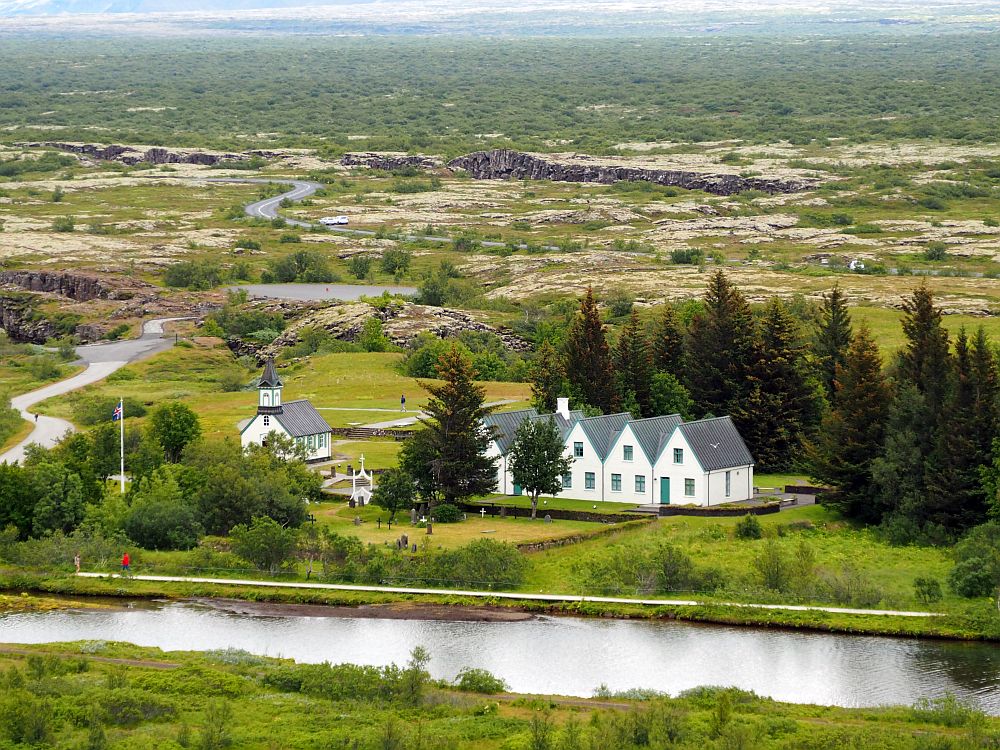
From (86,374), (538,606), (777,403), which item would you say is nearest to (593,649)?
(538,606)

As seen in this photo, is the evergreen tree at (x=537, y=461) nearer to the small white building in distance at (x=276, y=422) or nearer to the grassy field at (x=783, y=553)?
the grassy field at (x=783, y=553)

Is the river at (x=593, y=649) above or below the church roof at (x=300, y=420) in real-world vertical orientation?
below

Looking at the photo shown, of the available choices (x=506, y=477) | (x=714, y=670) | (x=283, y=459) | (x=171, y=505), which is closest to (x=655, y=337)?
(x=506, y=477)

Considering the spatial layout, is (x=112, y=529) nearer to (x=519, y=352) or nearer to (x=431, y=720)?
(x=431, y=720)

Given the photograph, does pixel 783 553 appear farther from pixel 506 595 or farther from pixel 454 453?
pixel 454 453

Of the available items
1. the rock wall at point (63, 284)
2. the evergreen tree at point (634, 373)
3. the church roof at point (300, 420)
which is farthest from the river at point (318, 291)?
the church roof at point (300, 420)

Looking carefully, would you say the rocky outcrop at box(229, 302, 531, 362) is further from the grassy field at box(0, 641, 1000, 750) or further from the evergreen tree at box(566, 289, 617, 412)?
the grassy field at box(0, 641, 1000, 750)
